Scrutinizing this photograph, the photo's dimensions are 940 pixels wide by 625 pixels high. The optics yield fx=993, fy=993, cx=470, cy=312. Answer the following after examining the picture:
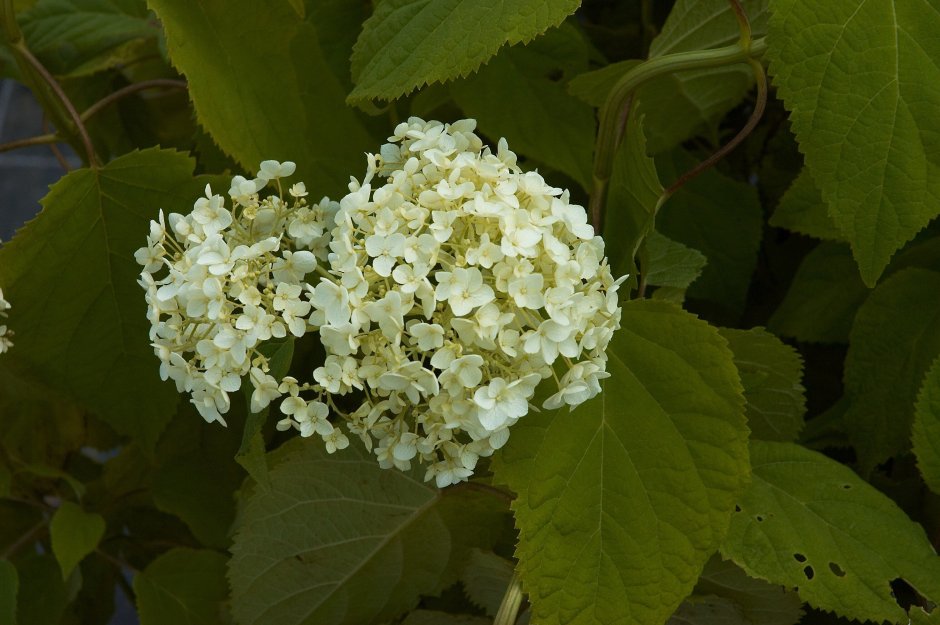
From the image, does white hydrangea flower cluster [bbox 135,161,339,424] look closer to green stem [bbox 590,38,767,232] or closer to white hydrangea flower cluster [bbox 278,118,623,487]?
white hydrangea flower cluster [bbox 278,118,623,487]

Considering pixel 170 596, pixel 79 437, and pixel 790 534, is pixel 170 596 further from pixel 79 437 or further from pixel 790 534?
pixel 790 534

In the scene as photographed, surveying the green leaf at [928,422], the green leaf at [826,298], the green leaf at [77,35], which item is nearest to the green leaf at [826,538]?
the green leaf at [928,422]

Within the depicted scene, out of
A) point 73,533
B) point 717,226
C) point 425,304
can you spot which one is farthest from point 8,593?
point 717,226

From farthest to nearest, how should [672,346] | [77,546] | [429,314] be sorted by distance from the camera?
[77,546] < [672,346] < [429,314]

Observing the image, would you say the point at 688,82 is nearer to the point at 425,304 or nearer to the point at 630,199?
the point at 630,199

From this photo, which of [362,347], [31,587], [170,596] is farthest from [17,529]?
[362,347]

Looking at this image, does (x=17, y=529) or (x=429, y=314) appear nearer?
(x=429, y=314)

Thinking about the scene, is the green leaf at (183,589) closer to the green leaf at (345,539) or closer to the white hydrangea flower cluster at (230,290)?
the green leaf at (345,539)
